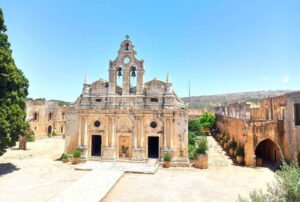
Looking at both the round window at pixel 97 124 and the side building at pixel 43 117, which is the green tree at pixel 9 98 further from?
the side building at pixel 43 117

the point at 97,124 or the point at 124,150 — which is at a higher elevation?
the point at 97,124

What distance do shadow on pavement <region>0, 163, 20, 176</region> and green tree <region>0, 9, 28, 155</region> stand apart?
2032mm

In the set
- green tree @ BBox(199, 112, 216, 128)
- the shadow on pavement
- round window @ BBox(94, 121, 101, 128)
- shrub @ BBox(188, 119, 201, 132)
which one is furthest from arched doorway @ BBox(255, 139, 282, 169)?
the shadow on pavement

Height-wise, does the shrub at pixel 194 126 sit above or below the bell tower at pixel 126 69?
below

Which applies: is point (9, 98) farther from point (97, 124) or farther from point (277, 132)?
point (277, 132)

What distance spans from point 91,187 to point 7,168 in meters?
9.79

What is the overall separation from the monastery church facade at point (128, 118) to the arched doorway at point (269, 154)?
828cm

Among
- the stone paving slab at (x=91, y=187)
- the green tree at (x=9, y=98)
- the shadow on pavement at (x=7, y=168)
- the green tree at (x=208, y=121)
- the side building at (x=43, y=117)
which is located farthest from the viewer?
the green tree at (x=208, y=121)

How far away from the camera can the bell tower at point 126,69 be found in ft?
76.5

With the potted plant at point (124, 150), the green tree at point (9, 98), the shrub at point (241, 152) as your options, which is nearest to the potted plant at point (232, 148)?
the shrub at point (241, 152)

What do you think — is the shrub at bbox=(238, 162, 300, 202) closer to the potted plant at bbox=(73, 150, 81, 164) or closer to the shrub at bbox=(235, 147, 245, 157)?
the shrub at bbox=(235, 147, 245, 157)

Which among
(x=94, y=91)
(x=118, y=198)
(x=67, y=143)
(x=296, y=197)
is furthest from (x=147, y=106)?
(x=296, y=197)

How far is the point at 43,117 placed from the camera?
43.7 meters

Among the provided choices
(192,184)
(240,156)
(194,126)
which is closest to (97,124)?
(192,184)
